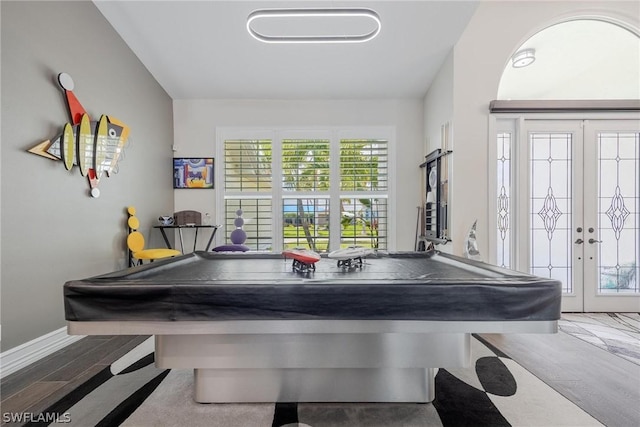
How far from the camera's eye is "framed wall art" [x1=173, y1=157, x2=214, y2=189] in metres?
4.32

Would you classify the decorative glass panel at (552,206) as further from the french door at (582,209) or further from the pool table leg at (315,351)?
the pool table leg at (315,351)

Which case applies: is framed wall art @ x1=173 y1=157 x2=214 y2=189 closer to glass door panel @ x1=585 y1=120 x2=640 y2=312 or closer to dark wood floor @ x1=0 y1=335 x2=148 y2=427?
dark wood floor @ x1=0 y1=335 x2=148 y2=427

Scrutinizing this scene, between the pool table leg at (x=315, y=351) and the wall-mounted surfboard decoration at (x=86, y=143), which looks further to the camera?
the wall-mounted surfboard decoration at (x=86, y=143)

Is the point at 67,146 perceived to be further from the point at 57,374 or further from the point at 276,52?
the point at 276,52

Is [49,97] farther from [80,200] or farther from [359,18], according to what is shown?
[359,18]

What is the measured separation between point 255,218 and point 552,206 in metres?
3.94

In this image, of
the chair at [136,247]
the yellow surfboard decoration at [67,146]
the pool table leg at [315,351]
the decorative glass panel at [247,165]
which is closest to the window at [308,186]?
the decorative glass panel at [247,165]

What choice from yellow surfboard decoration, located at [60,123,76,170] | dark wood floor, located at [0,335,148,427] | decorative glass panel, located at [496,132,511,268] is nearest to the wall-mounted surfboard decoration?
yellow surfboard decoration, located at [60,123,76,170]

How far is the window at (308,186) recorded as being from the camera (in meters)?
4.37

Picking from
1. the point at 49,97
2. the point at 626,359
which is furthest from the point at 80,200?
the point at 626,359

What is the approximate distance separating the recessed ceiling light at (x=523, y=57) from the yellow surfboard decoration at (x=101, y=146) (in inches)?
181

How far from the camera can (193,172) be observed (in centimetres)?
433

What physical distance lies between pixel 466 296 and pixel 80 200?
127 inches

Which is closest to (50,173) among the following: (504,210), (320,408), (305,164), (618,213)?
(320,408)
